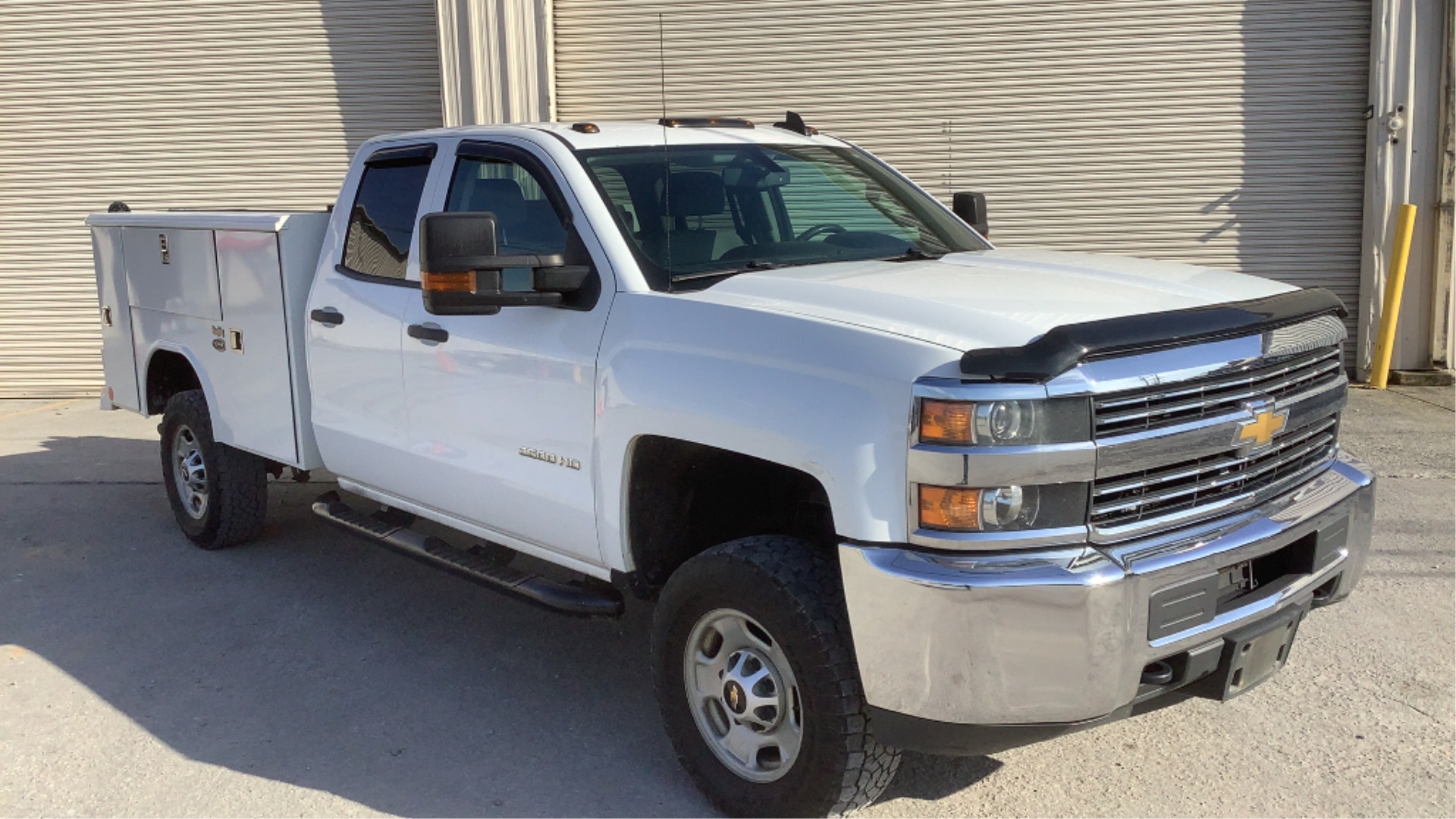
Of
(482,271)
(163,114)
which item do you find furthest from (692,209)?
(163,114)

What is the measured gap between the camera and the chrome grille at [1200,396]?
308cm

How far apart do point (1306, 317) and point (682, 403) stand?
1.78 meters

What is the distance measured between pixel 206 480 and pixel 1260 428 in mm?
4954

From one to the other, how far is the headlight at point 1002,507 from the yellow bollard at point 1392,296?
313 inches

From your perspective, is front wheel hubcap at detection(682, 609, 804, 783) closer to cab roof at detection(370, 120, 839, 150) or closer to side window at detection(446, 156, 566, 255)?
side window at detection(446, 156, 566, 255)

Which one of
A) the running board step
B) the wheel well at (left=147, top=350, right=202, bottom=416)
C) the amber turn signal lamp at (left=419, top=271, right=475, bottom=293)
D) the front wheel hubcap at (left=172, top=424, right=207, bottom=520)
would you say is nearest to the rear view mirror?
the amber turn signal lamp at (left=419, top=271, right=475, bottom=293)

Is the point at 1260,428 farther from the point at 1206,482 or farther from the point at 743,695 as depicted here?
the point at 743,695

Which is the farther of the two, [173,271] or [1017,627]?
[173,271]

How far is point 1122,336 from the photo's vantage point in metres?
3.12

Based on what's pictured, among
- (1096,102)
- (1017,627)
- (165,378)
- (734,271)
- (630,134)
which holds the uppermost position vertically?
(1096,102)

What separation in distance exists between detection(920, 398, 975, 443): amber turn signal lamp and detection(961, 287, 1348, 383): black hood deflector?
0.08m

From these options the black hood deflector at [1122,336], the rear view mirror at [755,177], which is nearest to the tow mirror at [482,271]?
the rear view mirror at [755,177]

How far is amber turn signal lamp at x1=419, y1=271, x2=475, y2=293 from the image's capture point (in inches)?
154

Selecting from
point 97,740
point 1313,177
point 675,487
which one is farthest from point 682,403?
point 1313,177
